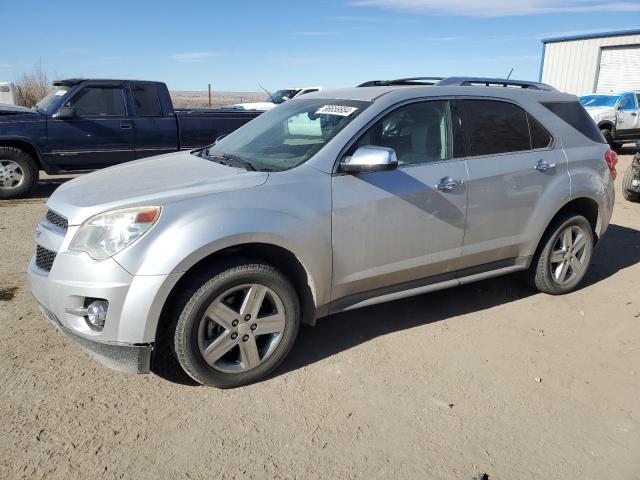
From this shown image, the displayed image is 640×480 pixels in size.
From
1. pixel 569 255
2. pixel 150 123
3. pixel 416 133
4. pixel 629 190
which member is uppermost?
pixel 416 133

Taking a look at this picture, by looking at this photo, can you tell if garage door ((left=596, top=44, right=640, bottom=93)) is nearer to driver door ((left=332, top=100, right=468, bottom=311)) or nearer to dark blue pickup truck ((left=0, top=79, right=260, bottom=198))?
dark blue pickup truck ((left=0, top=79, right=260, bottom=198))

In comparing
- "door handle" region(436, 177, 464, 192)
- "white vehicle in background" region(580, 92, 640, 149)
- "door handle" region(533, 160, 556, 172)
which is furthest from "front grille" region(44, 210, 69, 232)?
"white vehicle in background" region(580, 92, 640, 149)

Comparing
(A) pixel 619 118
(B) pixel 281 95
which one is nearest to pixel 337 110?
(A) pixel 619 118

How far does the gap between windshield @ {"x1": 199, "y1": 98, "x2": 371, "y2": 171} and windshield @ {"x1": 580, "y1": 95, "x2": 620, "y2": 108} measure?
15.7 meters

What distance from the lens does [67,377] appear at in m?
3.23

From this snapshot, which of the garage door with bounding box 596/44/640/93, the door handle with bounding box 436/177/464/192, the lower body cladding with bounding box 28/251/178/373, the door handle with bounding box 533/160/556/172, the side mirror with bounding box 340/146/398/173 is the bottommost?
the lower body cladding with bounding box 28/251/178/373

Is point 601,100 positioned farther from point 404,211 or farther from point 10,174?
point 10,174

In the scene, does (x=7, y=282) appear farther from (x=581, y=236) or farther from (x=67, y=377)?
(x=581, y=236)

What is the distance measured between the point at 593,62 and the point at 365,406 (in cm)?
2730

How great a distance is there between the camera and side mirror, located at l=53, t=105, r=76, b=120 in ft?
28.0

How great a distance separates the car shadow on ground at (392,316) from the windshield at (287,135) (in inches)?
49.9

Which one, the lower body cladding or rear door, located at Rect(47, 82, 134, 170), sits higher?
rear door, located at Rect(47, 82, 134, 170)

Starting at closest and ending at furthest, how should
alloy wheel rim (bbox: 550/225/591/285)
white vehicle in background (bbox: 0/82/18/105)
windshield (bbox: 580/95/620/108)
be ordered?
alloy wheel rim (bbox: 550/225/591/285) < white vehicle in background (bbox: 0/82/18/105) < windshield (bbox: 580/95/620/108)

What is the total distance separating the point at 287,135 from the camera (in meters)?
3.88
